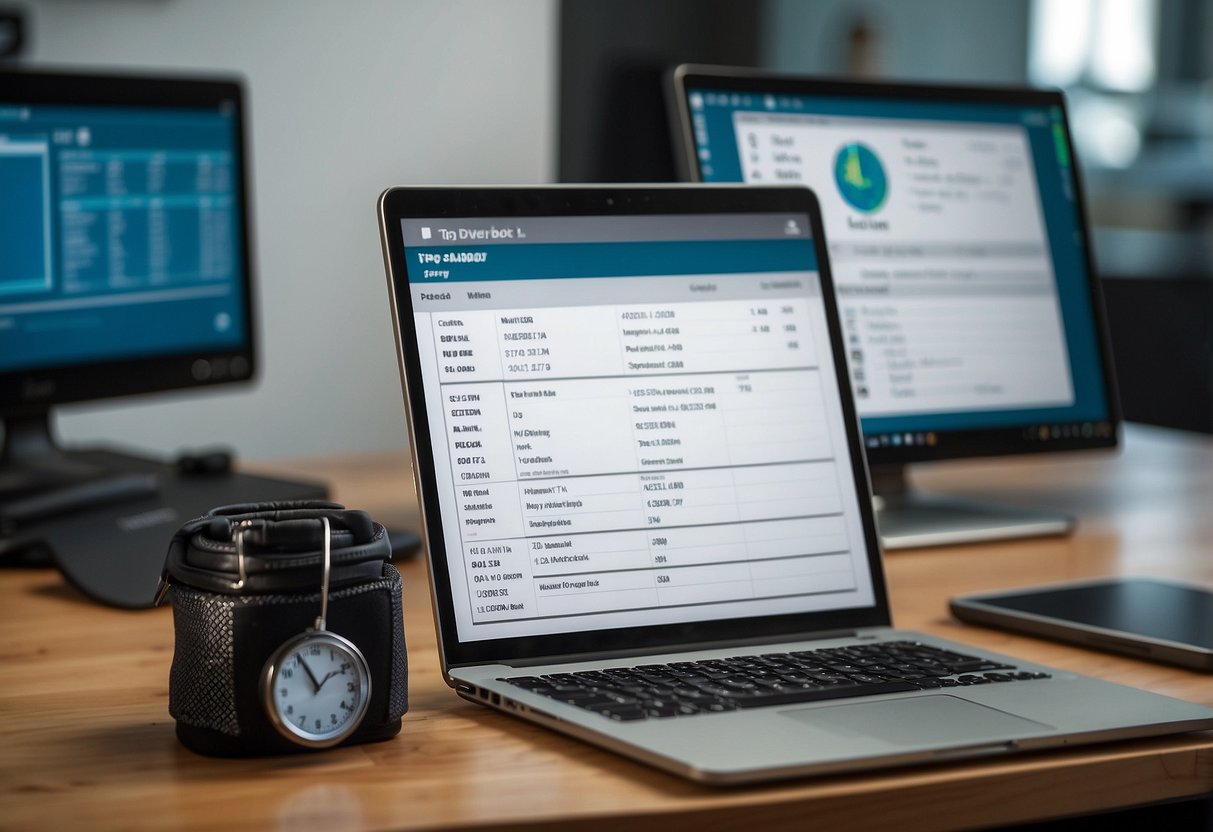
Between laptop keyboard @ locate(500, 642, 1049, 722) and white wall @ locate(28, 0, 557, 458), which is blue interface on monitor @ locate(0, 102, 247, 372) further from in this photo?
white wall @ locate(28, 0, 557, 458)

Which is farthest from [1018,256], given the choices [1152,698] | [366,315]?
[366,315]

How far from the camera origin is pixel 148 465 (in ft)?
5.13

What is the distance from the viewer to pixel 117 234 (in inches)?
56.4

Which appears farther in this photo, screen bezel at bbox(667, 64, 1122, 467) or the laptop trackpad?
screen bezel at bbox(667, 64, 1122, 467)

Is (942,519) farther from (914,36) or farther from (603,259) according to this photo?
(914,36)

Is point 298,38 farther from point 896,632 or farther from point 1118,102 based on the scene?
point 1118,102

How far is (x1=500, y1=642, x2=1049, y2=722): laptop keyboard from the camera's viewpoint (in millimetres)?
798

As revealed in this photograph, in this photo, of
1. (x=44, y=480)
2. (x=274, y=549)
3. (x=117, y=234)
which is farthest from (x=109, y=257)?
(x=274, y=549)

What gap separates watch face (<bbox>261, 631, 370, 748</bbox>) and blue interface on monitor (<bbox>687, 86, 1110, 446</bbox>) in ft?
2.35

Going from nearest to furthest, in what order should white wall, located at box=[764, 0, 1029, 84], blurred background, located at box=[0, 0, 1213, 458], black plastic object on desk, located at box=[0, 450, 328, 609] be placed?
black plastic object on desk, located at box=[0, 450, 328, 609], blurred background, located at box=[0, 0, 1213, 458], white wall, located at box=[764, 0, 1029, 84]

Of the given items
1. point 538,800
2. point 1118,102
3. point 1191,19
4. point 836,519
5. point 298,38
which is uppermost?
point 1191,19

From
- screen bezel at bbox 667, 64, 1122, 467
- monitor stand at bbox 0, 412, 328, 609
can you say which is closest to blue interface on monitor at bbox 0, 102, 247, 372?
monitor stand at bbox 0, 412, 328, 609

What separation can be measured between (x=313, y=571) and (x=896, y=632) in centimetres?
44

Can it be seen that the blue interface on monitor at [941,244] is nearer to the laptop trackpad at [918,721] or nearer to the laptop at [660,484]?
the laptop at [660,484]
